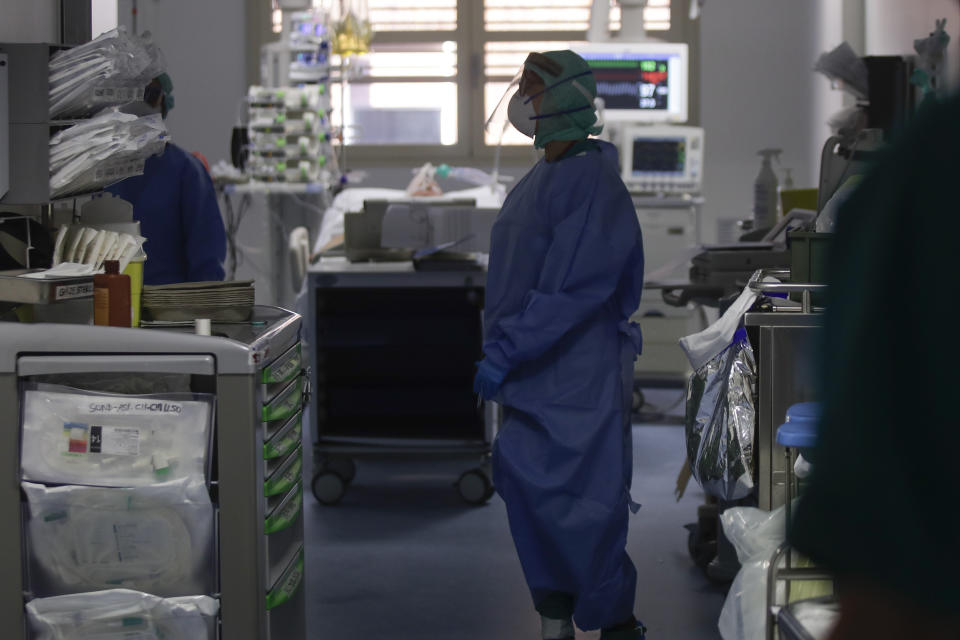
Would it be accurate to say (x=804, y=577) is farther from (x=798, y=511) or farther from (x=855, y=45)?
(x=855, y=45)

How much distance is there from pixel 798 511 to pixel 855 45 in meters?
5.91

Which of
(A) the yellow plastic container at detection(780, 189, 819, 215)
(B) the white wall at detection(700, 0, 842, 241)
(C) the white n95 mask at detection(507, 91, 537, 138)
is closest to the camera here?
(C) the white n95 mask at detection(507, 91, 537, 138)

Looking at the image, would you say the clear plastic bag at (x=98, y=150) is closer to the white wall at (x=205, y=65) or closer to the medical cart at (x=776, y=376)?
the medical cart at (x=776, y=376)

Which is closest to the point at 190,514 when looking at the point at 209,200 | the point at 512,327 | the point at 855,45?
the point at 512,327

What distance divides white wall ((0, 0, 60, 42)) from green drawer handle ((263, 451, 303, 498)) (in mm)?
951

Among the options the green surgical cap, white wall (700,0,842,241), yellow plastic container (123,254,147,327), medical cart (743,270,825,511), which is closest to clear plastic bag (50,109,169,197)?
yellow plastic container (123,254,147,327)

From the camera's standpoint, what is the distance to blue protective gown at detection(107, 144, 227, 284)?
3.42 m

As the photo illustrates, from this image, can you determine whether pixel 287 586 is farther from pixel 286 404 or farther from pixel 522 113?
pixel 522 113

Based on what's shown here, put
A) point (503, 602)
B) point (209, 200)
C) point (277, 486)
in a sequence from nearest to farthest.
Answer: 1. point (277, 486)
2. point (503, 602)
3. point (209, 200)

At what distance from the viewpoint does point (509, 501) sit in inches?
99.9

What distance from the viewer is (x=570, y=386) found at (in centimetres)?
249

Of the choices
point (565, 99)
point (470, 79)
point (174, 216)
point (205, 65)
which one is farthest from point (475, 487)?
point (205, 65)

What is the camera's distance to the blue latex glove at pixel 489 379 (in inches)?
97.7

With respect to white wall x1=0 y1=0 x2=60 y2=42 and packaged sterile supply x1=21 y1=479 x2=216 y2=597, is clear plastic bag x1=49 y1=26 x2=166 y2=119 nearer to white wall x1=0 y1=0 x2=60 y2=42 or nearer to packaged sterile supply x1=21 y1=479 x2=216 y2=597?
white wall x1=0 y1=0 x2=60 y2=42
